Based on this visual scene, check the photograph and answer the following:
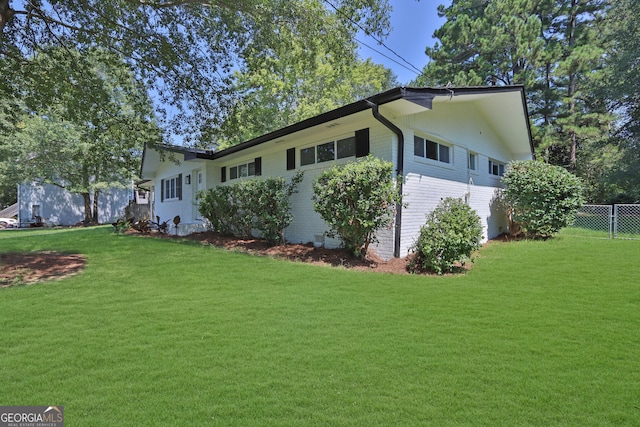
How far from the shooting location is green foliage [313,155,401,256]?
6391 mm

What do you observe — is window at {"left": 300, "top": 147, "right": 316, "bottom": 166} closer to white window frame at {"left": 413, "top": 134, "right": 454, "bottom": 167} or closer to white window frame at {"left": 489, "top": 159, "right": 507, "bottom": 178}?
white window frame at {"left": 413, "top": 134, "right": 454, "bottom": 167}

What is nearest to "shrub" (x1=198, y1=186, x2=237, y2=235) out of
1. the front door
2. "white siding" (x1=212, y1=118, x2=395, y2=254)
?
"white siding" (x1=212, y1=118, x2=395, y2=254)

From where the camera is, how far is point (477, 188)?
10281mm

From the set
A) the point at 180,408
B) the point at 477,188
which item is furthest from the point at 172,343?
the point at 477,188

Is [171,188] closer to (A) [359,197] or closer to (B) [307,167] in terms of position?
(B) [307,167]

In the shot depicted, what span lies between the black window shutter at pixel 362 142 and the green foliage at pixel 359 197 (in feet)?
3.36

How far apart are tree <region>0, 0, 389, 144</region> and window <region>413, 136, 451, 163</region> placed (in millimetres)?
2947

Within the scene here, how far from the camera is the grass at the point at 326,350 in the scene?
206cm

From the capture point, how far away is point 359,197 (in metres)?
6.46

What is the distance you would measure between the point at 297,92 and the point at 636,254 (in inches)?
791

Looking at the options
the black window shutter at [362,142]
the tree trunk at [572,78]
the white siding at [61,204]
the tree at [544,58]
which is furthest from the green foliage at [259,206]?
the white siding at [61,204]

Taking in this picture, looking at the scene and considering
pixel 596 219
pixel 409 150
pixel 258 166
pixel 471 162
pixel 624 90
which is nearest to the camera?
pixel 409 150

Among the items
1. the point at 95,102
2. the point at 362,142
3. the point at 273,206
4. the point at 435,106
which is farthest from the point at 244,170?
the point at 435,106

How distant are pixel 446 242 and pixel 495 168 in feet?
25.0
